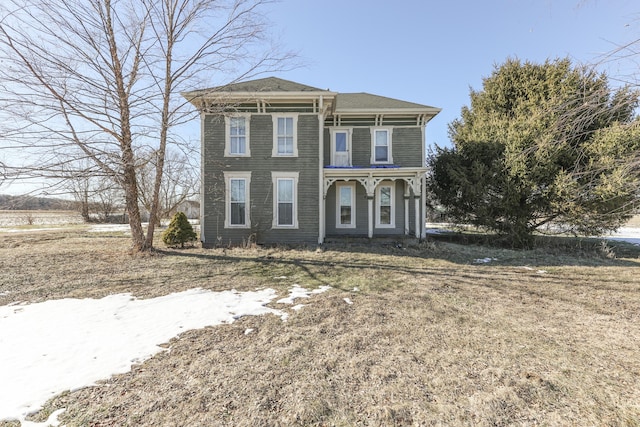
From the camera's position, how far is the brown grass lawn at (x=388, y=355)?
222 cm

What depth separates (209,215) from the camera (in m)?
10.8

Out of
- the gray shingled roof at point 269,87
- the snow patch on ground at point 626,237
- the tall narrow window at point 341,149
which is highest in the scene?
the gray shingled roof at point 269,87

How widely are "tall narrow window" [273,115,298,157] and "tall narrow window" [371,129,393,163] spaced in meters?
3.64

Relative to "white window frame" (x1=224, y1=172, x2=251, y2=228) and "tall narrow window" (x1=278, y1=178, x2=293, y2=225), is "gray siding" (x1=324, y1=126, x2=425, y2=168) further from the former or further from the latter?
"white window frame" (x1=224, y1=172, x2=251, y2=228)

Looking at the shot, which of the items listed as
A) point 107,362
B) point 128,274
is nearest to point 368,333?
point 107,362

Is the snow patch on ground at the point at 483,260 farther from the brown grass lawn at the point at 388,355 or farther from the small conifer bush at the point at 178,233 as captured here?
the small conifer bush at the point at 178,233

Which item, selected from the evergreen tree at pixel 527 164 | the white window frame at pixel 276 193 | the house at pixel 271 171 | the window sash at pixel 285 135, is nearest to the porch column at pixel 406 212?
the house at pixel 271 171

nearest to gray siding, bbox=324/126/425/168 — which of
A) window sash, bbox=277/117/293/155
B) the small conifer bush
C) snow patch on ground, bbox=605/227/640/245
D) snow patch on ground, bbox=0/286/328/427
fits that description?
window sash, bbox=277/117/293/155

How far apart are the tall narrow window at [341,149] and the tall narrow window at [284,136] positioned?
2.18 metres

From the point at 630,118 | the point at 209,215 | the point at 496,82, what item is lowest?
the point at 209,215

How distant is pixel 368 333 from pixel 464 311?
187 centimetres

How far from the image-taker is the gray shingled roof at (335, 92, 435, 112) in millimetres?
11742

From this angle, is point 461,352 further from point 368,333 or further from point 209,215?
point 209,215

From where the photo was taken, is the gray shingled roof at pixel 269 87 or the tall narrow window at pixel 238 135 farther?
the tall narrow window at pixel 238 135
